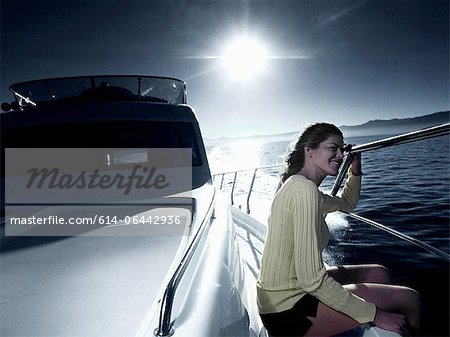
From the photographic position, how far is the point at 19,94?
3.43 meters

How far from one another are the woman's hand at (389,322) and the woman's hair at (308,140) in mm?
845

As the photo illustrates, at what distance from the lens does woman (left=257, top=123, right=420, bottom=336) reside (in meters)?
1.28

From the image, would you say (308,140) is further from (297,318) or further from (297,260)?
(297,318)

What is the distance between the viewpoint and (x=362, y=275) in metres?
1.87

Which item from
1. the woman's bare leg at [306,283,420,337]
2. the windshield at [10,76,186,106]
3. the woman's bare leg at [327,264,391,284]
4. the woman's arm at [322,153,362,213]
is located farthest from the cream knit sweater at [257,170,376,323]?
the windshield at [10,76,186,106]

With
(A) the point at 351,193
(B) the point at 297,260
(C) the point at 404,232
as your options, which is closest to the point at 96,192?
(B) the point at 297,260

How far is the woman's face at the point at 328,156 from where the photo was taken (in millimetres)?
1604

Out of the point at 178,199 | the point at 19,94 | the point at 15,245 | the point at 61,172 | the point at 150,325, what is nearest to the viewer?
the point at 150,325

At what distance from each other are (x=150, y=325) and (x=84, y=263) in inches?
26.4

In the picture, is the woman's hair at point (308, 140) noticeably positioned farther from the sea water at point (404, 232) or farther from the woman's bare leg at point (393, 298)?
the woman's bare leg at point (393, 298)

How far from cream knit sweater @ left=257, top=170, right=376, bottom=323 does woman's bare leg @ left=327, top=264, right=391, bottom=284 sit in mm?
581

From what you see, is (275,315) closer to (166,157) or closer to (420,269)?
(166,157)

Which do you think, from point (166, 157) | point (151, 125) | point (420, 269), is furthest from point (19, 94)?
point (420, 269)

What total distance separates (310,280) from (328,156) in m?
0.73
